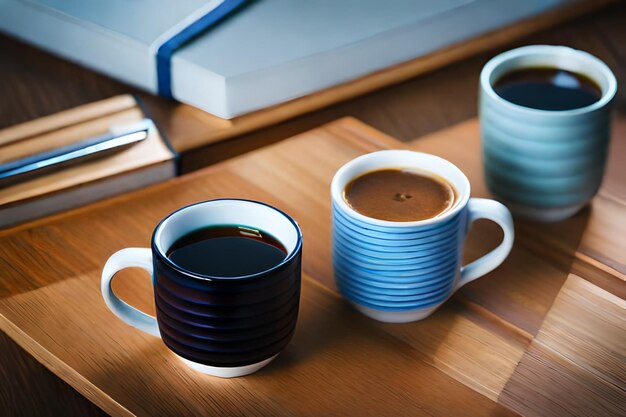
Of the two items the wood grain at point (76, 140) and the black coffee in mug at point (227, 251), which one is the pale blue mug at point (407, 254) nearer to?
the black coffee in mug at point (227, 251)

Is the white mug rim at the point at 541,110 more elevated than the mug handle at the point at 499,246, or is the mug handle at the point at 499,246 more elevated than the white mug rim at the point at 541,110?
the white mug rim at the point at 541,110

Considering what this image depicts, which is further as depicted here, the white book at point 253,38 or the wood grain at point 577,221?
the white book at point 253,38

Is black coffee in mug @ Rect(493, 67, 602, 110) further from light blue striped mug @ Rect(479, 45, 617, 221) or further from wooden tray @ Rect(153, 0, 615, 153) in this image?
wooden tray @ Rect(153, 0, 615, 153)

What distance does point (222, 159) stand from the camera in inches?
34.5

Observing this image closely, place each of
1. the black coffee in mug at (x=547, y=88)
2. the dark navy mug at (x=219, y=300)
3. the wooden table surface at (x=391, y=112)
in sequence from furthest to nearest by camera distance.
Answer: the black coffee in mug at (x=547, y=88), the wooden table surface at (x=391, y=112), the dark navy mug at (x=219, y=300)

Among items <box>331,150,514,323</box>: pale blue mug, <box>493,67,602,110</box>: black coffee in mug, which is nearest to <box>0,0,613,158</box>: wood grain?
→ <box>493,67,602,110</box>: black coffee in mug

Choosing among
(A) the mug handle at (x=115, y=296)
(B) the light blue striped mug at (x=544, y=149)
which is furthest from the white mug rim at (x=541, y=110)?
(A) the mug handle at (x=115, y=296)

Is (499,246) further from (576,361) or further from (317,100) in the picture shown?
(317,100)

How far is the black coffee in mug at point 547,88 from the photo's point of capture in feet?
2.60

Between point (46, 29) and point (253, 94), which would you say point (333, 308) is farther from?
point (46, 29)

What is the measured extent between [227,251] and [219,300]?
62 millimetres

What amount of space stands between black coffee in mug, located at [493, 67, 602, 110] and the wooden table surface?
0.09 meters

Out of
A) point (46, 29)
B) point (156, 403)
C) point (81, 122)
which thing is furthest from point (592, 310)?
point (46, 29)

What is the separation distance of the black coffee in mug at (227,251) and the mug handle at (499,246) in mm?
149
